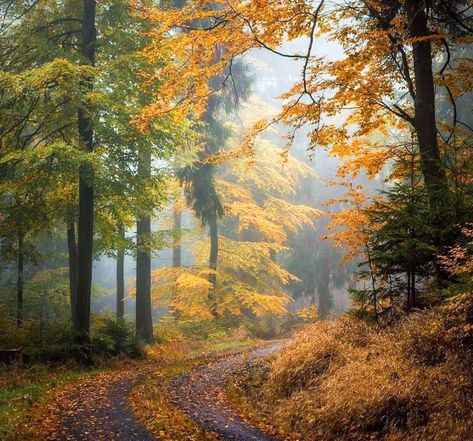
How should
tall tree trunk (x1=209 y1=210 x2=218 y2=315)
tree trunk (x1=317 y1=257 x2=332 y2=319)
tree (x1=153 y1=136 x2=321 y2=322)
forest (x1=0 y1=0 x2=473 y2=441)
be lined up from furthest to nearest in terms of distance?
tree trunk (x1=317 y1=257 x2=332 y2=319) → tall tree trunk (x1=209 y1=210 x2=218 y2=315) → tree (x1=153 y1=136 x2=321 y2=322) → forest (x1=0 y1=0 x2=473 y2=441)

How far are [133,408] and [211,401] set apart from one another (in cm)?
144

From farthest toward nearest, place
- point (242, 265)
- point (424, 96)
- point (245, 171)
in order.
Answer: point (242, 265)
point (245, 171)
point (424, 96)

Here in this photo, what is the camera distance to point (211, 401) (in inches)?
313

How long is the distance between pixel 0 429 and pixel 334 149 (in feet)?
29.3

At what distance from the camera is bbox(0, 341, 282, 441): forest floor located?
6.08m

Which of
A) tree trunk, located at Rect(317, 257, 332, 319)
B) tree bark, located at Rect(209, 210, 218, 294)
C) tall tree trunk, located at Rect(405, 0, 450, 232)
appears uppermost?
tall tree trunk, located at Rect(405, 0, 450, 232)

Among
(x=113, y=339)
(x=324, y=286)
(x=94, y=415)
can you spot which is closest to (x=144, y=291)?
(x=113, y=339)

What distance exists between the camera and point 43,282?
20109mm

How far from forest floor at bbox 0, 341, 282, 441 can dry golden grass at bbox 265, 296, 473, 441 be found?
1069mm

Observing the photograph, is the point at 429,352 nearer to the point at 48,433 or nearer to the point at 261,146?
the point at 48,433

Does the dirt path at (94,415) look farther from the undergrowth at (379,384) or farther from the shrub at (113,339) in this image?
the shrub at (113,339)

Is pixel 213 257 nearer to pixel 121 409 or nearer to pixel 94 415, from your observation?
pixel 121 409

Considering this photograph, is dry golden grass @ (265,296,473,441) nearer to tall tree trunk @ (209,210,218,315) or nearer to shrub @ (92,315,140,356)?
shrub @ (92,315,140,356)

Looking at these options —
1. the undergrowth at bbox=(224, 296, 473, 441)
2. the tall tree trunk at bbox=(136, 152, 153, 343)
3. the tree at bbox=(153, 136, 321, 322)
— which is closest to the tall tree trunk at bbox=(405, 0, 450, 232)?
the undergrowth at bbox=(224, 296, 473, 441)
